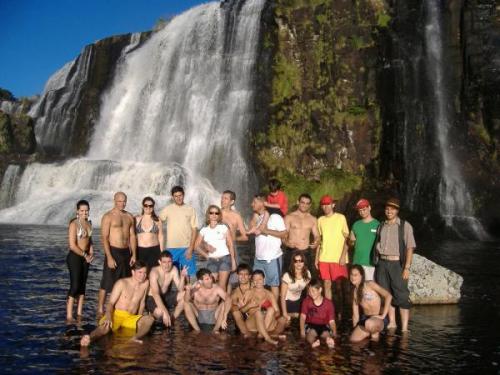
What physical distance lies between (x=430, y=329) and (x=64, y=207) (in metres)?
24.2

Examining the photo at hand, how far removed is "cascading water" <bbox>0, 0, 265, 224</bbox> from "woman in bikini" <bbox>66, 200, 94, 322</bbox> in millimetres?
19678

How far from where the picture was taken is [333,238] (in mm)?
9234

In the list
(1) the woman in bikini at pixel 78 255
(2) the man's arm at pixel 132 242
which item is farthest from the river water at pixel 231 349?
(2) the man's arm at pixel 132 242

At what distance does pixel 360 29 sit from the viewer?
32969 millimetres

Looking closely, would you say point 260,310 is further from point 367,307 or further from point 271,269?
point 367,307

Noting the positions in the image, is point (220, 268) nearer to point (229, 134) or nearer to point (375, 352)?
point (375, 352)

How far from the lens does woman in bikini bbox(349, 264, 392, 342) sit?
26.5 feet

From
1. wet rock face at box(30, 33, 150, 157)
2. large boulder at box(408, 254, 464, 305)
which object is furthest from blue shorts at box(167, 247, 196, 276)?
wet rock face at box(30, 33, 150, 157)

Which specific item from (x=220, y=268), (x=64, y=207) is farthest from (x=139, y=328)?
(x=64, y=207)

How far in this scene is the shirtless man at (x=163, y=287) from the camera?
8.58 metres

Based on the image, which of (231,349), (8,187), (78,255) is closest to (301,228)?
(231,349)

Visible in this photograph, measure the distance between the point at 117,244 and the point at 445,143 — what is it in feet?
83.9

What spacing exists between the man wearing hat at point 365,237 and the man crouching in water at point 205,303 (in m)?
2.18

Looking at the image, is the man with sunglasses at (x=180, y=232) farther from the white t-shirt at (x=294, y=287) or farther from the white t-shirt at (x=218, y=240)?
the white t-shirt at (x=294, y=287)
